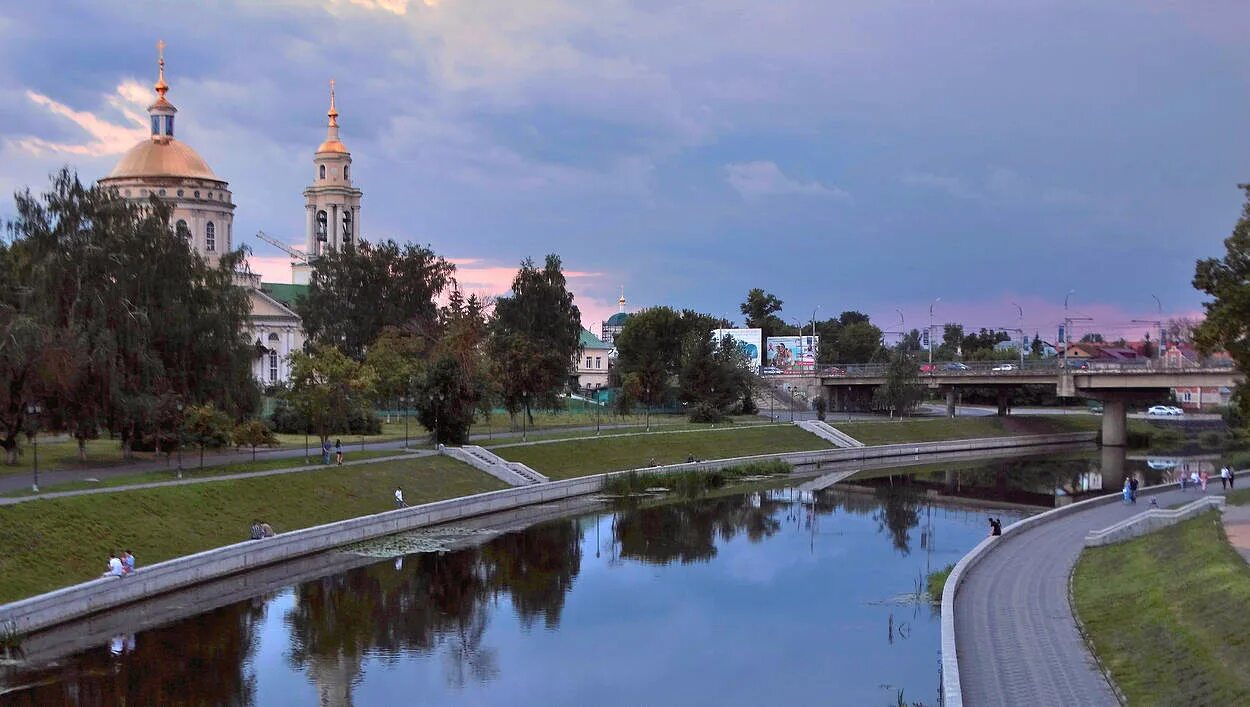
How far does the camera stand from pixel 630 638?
33.8 metres

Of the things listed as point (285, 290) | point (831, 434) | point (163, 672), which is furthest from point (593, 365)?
point (163, 672)

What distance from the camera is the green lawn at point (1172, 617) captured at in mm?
23609

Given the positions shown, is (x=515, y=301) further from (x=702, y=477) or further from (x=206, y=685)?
(x=206, y=685)

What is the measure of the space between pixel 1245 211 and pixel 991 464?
135 ft

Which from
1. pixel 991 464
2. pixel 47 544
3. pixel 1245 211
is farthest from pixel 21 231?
pixel 991 464

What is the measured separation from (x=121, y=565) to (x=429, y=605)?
9.13 metres

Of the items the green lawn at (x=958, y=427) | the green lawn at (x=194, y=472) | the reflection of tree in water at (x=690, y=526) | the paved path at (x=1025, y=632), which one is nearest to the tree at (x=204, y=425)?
the green lawn at (x=194, y=472)

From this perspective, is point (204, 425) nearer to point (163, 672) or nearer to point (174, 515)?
point (174, 515)

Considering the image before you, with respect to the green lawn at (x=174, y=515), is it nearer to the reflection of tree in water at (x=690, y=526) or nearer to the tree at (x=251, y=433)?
the tree at (x=251, y=433)

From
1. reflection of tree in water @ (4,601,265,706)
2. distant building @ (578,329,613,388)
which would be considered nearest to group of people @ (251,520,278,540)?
reflection of tree in water @ (4,601,265,706)

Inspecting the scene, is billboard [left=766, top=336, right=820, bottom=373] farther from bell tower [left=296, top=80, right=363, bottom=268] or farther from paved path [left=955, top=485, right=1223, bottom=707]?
paved path [left=955, top=485, right=1223, bottom=707]

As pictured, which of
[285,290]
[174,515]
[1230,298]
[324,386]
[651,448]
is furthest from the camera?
[285,290]

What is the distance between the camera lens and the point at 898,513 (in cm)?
5981

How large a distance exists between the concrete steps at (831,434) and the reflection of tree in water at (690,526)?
26.9 metres
